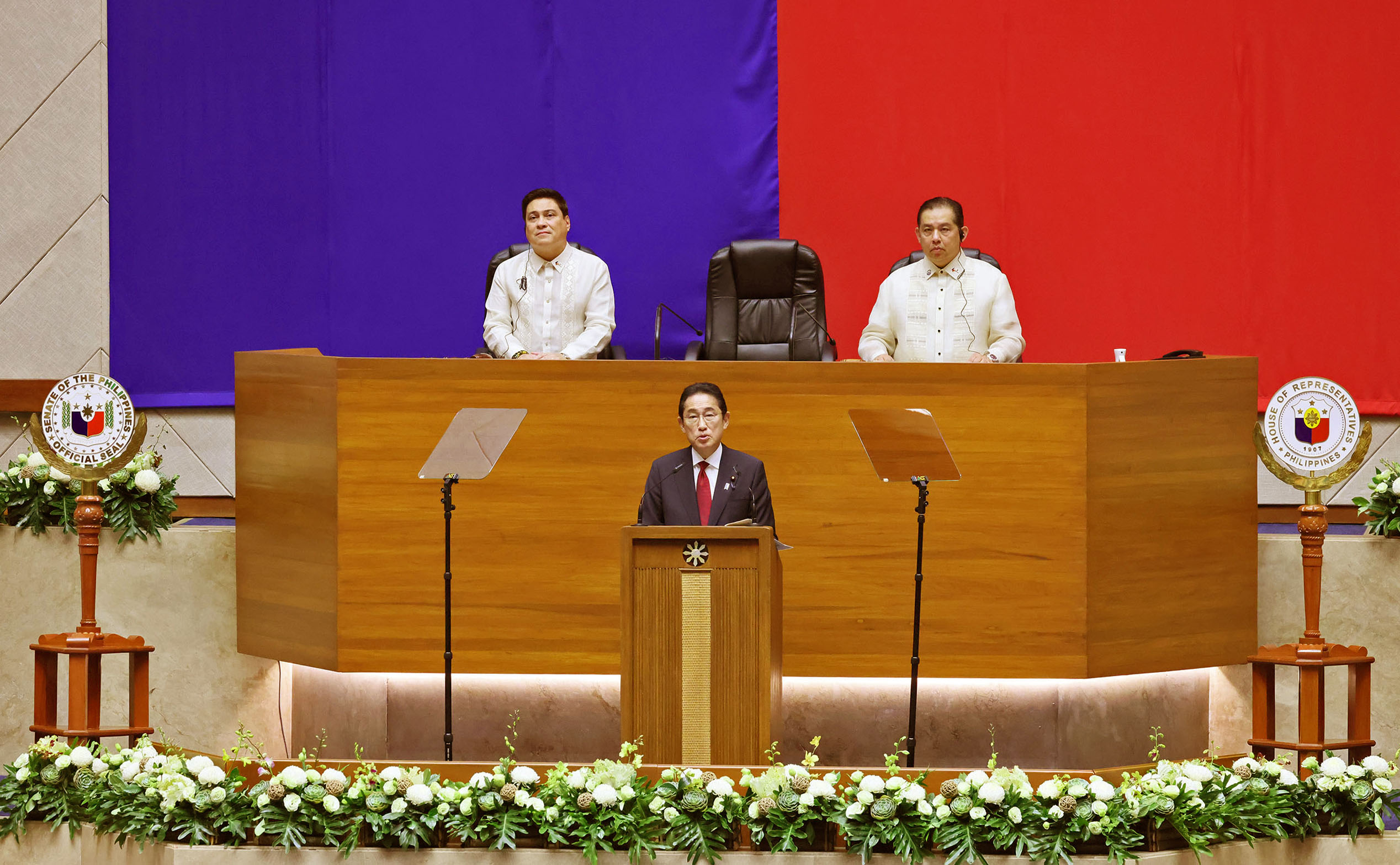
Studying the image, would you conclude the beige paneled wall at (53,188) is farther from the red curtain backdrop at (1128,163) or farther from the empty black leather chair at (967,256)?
the empty black leather chair at (967,256)

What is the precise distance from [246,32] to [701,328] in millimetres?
2659

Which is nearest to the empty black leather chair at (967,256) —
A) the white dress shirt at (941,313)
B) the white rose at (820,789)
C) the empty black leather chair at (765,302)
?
the white dress shirt at (941,313)

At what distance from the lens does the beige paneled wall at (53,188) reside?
7426 millimetres

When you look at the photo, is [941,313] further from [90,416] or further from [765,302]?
[90,416]

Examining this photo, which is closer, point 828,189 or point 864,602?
point 864,602

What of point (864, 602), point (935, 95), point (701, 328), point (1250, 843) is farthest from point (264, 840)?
point (935, 95)

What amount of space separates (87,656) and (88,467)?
25.7 inches

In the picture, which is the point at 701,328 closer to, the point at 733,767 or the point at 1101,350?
the point at 1101,350

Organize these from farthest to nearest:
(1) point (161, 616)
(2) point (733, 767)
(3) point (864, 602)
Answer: (1) point (161, 616) < (3) point (864, 602) < (2) point (733, 767)

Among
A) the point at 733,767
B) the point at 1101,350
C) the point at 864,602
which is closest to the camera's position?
the point at 733,767

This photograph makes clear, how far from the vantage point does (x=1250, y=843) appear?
4309 mm

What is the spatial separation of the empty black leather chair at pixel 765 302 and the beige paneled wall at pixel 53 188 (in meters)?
3.12

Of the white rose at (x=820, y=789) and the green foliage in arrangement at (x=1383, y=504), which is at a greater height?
the green foliage in arrangement at (x=1383, y=504)

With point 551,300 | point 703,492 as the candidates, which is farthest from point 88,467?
point 703,492
